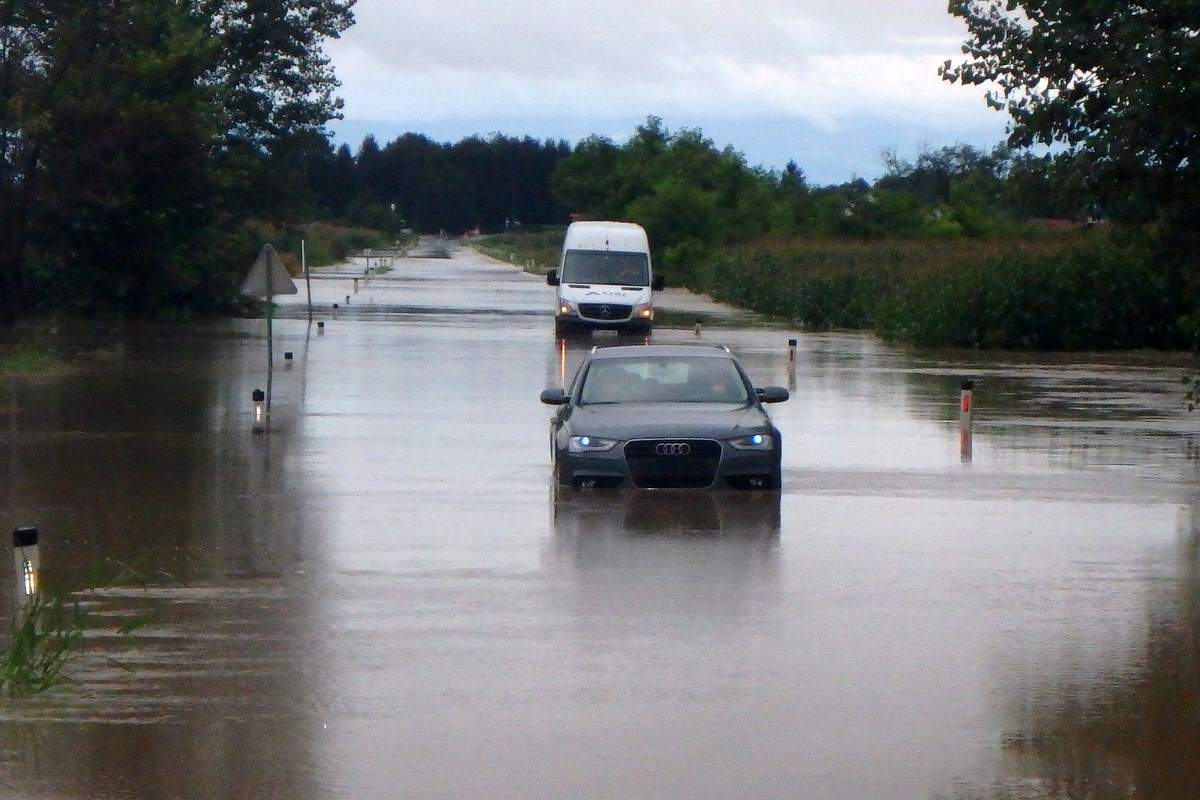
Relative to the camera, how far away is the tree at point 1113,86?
1684 cm

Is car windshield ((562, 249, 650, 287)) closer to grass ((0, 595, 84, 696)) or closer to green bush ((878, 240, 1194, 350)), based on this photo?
green bush ((878, 240, 1194, 350))

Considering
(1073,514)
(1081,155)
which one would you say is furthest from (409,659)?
(1081,155)

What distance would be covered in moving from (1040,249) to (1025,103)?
28.4 metres

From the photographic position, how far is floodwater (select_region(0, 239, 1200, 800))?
728 cm

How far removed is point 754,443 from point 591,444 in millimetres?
1396

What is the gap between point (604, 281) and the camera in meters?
44.2

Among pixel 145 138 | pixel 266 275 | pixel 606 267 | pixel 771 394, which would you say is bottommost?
pixel 771 394

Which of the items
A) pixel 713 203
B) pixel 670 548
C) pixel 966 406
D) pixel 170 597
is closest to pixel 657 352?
pixel 966 406

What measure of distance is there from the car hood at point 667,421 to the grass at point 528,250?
271 ft

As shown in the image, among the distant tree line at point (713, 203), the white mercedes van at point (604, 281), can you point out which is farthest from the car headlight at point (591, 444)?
the distant tree line at point (713, 203)

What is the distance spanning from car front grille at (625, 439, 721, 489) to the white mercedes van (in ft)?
89.0

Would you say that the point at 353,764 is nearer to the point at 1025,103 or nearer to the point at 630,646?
the point at 630,646

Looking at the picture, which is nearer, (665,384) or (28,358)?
(665,384)

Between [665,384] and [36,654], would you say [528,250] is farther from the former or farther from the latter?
[36,654]
